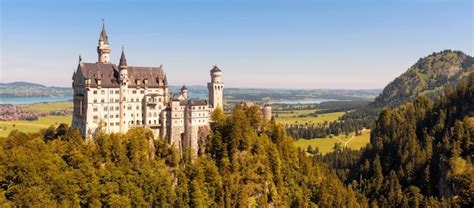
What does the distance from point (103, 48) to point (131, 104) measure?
15928mm

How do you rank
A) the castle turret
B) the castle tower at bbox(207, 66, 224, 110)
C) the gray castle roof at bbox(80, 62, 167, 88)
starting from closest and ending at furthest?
the gray castle roof at bbox(80, 62, 167, 88) < the castle tower at bbox(207, 66, 224, 110) < the castle turret

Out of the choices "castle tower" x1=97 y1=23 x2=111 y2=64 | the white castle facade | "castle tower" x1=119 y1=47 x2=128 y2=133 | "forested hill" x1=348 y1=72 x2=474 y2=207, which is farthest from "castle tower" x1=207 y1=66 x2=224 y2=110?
"forested hill" x1=348 y1=72 x2=474 y2=207

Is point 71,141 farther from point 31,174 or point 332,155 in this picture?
point 332,155

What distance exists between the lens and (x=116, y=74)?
105 m

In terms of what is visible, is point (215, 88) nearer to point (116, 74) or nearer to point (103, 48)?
point (116, 74)

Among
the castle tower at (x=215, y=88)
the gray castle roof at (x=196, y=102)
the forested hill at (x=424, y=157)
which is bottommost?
the forested hill at (x=424, y=157)

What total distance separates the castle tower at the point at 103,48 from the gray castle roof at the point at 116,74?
3771mm

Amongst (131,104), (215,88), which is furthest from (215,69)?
(131,104)

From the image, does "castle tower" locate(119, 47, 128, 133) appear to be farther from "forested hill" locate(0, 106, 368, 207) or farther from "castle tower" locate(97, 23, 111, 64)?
"castle tower" locate(97, 23, 111, 64)

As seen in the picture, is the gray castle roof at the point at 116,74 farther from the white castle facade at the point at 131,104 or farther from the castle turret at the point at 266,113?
the castle turret at the point at 266,113

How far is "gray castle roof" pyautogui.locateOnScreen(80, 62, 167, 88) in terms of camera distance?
10044 cm

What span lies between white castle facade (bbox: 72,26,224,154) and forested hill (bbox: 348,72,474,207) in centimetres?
6144

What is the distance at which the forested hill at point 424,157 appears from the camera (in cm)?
13062

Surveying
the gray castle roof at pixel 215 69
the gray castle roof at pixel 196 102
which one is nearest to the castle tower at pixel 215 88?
the gray castle roof at pixel 215 69
